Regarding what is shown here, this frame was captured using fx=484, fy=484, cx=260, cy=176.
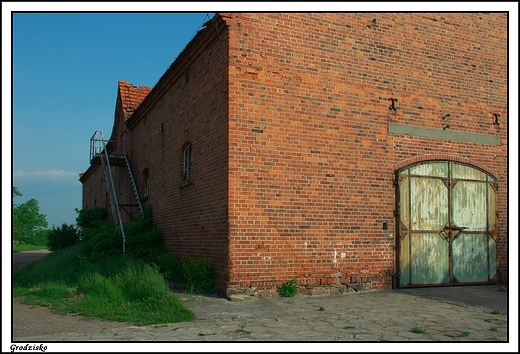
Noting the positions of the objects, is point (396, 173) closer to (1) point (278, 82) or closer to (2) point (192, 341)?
(1) point (278, 82)

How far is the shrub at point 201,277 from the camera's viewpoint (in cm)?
939

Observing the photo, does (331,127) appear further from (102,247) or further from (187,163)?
(102,247)

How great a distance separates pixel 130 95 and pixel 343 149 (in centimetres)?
1327

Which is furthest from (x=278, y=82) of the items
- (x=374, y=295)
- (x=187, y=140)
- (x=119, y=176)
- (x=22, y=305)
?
(x=119, y=176)

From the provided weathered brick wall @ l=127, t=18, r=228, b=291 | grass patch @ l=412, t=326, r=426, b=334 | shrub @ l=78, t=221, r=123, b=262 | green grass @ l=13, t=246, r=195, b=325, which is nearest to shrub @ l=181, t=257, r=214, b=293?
weathered brick wall @ l=127, t=18, r=228, b=291

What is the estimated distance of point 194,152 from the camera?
11.1 metres

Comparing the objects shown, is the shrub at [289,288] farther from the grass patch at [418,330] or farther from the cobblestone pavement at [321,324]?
the grass patch at [418,330]

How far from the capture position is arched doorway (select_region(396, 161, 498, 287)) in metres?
10.4

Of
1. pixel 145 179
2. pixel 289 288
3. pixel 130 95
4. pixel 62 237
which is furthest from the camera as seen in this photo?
pixel 130 95

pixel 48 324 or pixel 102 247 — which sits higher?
pixel 102 247

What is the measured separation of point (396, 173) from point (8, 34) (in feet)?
25.2

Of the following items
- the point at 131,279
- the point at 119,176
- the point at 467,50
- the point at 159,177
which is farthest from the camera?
the point at 119,176

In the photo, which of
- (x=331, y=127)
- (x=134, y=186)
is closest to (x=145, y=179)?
(x=134, y=186)

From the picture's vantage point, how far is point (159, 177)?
1402 cm
